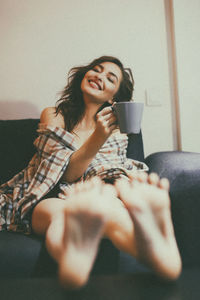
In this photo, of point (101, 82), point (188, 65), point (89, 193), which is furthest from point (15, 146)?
point (188, 65)

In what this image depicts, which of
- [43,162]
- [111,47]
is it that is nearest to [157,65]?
[111,47]

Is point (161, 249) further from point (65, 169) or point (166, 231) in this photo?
point (65, 169)

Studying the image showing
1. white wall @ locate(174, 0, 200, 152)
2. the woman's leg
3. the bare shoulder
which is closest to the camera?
the woman's leg

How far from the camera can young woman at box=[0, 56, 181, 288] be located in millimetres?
392

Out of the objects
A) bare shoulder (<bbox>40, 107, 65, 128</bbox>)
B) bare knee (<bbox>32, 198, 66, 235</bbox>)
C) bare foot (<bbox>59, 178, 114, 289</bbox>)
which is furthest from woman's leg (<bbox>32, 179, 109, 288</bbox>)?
bare shoulder (<bbox>40, 107, 65, 128</bbox>)

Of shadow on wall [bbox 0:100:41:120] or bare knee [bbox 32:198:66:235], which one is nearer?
bare knee [bbox 32:198:66:235]

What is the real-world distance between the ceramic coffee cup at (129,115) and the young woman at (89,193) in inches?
2.7

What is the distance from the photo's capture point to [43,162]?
33.6 inches

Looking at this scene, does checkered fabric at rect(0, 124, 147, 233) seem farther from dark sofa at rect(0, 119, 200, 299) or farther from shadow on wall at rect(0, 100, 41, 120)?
shadow on wall at rect(0, 100, 41, 120)

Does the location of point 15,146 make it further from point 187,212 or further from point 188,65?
point 188,65

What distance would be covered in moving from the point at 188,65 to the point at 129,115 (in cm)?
86

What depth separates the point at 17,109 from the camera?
1339 mm

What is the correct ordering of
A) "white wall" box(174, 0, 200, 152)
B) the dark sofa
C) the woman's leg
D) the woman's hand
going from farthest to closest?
"white wall" box(174, 0, 200, 152), the woman's hand, the dark sofa, the woman's leg

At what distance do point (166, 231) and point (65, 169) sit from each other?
0.49m
